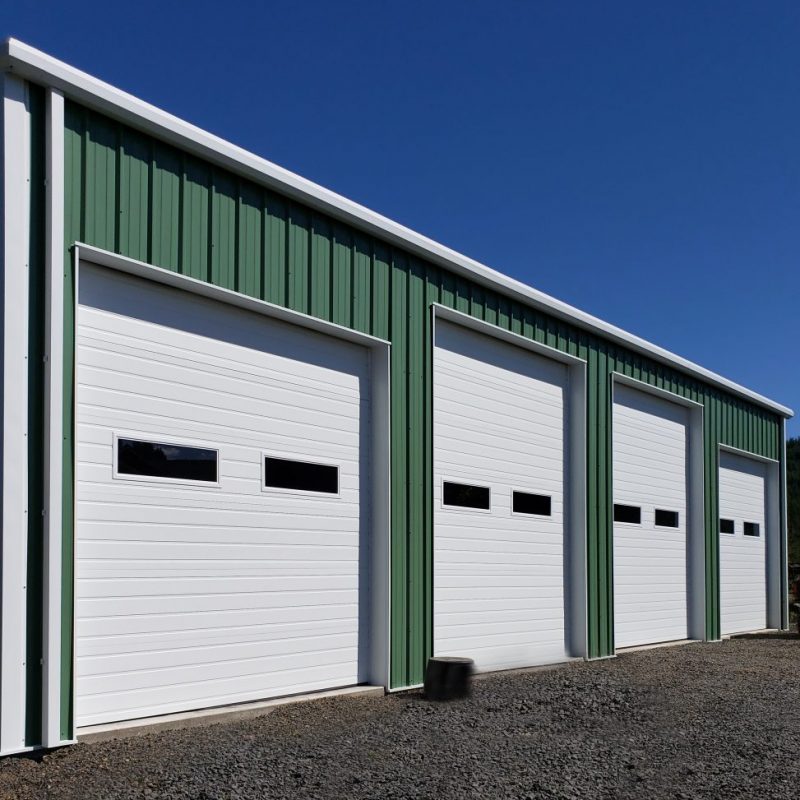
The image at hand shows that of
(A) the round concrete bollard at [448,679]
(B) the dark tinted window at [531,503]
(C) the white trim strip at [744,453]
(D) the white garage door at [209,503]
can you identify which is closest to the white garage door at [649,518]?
(C) the white trim strip at [744,453]

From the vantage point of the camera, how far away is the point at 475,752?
6809mm

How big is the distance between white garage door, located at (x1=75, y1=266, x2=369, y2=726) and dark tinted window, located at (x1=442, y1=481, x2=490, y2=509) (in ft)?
4.51

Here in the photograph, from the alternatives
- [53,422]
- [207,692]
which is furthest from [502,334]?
[53,422]

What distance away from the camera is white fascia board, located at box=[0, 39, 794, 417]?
21.7ft

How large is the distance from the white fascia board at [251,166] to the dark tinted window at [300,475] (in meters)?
2.35

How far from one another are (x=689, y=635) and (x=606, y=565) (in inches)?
159

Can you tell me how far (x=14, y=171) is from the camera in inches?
253

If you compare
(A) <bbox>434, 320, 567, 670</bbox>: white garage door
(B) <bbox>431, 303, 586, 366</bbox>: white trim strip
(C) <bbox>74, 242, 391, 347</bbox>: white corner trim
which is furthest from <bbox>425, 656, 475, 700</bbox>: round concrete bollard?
(B) <bbox>431, 303, 586, 366</bbox>: white trim strip

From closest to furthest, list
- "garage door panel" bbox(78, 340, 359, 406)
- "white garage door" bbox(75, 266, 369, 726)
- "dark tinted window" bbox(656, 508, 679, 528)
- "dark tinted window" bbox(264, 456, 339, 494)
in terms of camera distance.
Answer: "white garage door" bbox(75, 266, 369, 726) < "garage door panel" bbox(78, 340, 359, 406) < "dark tinted window" bbox(264, 456, 339, 494) < "dark tinted window" bbox(656, 508, 679, 528)

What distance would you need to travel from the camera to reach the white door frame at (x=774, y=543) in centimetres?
2062

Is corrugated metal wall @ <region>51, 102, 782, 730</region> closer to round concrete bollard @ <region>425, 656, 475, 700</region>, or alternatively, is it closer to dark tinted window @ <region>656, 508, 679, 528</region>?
round concrete bollard @ <region>425, 656, 475, 700</region>

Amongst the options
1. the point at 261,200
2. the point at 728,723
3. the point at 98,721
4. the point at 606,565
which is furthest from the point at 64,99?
the point at 606,565

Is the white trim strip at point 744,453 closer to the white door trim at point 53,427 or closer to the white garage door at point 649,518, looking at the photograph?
the white garage door at point 649,518

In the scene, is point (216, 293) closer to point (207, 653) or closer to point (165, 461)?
point (165, 461)
